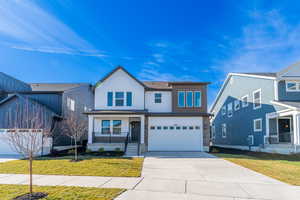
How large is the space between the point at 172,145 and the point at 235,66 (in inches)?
571

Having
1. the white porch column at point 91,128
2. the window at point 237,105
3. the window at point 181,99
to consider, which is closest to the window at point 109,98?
the white porch column at point 91,128

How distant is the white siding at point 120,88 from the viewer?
1927 centimetres

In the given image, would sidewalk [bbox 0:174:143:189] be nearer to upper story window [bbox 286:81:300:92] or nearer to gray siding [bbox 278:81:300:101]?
gray siding [bbox 278:81:300:101]

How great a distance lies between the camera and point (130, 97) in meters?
19.3

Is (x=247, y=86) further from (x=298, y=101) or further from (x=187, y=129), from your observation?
(x=187, y=129)

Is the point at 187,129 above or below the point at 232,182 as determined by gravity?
above

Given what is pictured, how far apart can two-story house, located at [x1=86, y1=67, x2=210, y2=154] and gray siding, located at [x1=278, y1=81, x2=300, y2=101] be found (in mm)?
6171

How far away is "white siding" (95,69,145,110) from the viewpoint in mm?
19266

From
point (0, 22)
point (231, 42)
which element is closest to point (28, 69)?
point (0, 22)

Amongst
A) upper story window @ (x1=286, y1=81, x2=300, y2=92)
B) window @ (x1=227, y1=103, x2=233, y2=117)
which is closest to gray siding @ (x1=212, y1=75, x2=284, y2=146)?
window @ (x1=227, y1=103, x2=233, y2=117)

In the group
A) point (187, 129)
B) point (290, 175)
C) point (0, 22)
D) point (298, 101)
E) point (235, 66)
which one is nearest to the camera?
point (290, 175)

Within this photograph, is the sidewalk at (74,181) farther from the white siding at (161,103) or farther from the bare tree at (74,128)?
the white siding at (161,103)

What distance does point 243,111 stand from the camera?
2239cm

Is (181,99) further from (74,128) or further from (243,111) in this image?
(74,128)
